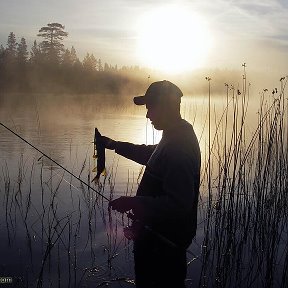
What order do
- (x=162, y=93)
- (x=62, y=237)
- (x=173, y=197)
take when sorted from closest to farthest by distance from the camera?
(x=173, y=197) → (x=162, y=93) → (x=62, y=237)

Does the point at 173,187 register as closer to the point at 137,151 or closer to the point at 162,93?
the point at 162,93

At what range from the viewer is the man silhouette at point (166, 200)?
2953 mm

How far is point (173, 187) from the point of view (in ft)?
9.61

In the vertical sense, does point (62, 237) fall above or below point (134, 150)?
below

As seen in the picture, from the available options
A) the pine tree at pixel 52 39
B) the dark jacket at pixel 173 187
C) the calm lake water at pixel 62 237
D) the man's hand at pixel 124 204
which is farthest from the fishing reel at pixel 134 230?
the pine tree at pixel 52 39

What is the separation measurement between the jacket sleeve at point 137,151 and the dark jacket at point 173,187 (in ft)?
2.95

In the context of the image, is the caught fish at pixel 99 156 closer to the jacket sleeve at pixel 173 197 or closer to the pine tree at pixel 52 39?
the jacket sleeve at pixel 173 197

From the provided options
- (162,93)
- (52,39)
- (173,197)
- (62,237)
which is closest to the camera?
(173,197)

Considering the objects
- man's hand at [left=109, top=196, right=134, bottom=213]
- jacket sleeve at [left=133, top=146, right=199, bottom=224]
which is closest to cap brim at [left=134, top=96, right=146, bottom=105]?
jacket sleeve at [left=133, top=146, right=199, bottom=224]

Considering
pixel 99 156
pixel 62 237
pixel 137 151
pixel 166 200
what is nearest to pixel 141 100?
pixel 137 151

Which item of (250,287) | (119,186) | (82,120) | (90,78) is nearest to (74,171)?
(119,186)

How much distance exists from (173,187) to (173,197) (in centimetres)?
7

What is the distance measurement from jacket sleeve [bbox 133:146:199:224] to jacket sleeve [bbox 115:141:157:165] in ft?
4.27

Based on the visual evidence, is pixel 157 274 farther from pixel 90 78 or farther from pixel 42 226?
pixel 90 78
